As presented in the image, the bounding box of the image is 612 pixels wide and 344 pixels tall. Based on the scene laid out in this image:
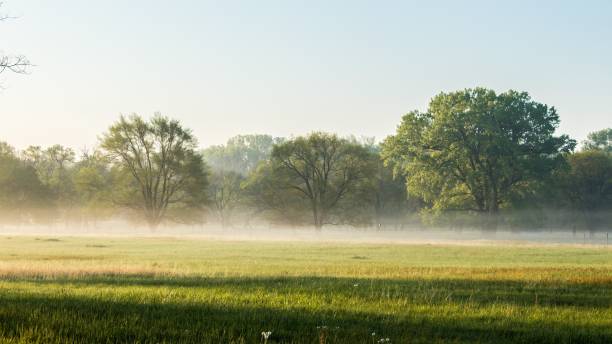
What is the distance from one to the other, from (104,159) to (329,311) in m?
79.9

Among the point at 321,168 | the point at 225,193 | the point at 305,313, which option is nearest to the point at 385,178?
the point at 321,168

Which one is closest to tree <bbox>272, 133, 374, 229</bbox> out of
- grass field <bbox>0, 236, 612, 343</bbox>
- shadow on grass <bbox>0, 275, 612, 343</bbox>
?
grass field <bbox>0, 236, 612, 343</bbox>

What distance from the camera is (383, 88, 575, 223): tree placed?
2955 inches

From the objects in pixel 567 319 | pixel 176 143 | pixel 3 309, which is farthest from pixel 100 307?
pixel 176 143

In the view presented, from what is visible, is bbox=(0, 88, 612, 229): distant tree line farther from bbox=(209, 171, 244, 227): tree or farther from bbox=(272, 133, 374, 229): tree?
bbox=(209, 171, 244, 227): tree

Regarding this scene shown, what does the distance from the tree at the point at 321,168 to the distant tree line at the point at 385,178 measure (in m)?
0.15

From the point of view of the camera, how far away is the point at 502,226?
258ft

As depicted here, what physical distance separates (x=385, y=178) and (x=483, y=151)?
29.3m

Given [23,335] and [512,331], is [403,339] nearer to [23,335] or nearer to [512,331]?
[512,331]

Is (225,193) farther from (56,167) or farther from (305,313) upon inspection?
(305,313)

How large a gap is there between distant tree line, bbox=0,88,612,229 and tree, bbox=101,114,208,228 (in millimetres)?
137

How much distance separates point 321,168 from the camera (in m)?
92.2

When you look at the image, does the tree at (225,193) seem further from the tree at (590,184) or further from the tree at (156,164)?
the tree at (590,184)

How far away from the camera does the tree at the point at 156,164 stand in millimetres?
87062
